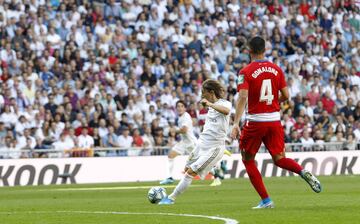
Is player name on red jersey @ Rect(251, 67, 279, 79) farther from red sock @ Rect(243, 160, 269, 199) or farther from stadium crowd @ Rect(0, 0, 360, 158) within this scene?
stadium crowd @ Rect(0, 0, 360, 158)

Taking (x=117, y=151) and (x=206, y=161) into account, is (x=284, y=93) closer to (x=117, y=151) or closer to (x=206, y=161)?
(x=206, y=161)

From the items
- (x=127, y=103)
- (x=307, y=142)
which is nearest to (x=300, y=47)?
(x=307, y=142)

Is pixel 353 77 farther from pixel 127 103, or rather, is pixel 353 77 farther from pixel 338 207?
pixel 338 207

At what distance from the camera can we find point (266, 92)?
16578mm

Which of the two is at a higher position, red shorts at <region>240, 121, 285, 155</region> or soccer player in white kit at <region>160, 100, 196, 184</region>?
red shorts at <region>240, 121, 285, 155</region>

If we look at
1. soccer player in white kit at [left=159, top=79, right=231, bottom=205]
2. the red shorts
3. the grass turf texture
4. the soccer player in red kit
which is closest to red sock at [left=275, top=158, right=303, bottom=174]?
the soccer player in red kit

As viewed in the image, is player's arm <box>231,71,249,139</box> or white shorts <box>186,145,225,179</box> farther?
white shorts <box>186,145,225,179</box>

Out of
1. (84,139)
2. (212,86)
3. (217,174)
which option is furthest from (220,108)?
(84,139)

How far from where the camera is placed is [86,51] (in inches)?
1414

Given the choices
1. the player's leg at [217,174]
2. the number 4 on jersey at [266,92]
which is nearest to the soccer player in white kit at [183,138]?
the player's leg at [217,174]

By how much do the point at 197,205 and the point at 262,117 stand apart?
2.24m

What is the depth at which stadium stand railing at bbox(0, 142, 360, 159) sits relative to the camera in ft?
105

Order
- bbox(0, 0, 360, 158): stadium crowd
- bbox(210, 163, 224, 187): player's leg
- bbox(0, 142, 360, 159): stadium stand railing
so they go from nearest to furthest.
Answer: bbox(210, 163, 224, 187): player's leg < bbox(0, 142, 360, 159): stadium stand railing < bbox(0, 0, 360, 158): stadium crowd

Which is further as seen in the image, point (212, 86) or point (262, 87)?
point (212, 86)
